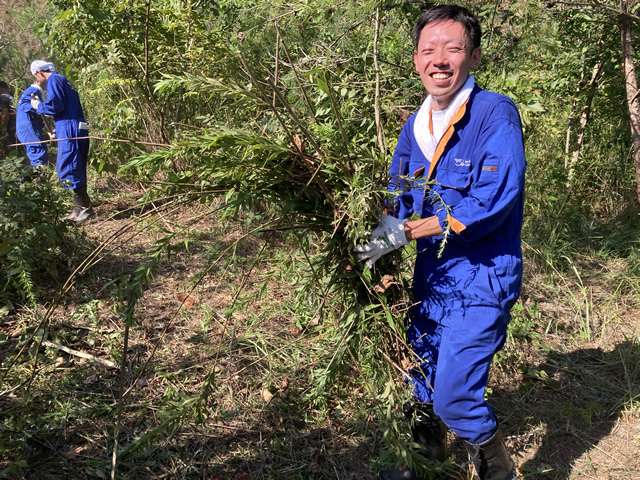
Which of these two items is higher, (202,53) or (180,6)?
(180,6)

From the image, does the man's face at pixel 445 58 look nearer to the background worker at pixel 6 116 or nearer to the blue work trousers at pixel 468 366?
the blue work trousers at pixel 468 366

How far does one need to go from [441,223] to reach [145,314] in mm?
2418

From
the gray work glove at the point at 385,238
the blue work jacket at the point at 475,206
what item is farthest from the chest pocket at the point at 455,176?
the gray work glove at the point at 385,238

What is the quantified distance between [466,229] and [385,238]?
0.99 feet

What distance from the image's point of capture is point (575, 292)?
12.5 ft

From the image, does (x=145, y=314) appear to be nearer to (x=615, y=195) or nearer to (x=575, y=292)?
(x=575, y=292)

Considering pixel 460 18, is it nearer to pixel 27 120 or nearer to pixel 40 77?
pixel 40 77

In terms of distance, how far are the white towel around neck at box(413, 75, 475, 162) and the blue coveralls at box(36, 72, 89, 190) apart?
→ 4.53 meters

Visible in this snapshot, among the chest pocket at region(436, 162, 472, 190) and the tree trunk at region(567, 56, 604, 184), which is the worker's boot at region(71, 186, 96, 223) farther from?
the tree trunk at region(567, 56, 604, 184)

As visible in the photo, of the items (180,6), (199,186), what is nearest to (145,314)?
(199,186)

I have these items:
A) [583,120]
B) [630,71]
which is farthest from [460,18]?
[583,120]

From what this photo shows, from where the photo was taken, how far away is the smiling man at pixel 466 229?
5.77 ft

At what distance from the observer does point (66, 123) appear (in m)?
5.58

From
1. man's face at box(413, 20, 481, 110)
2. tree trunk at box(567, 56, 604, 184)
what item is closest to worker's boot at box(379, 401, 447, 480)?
man's face at box(413, 20, 481, 110)
